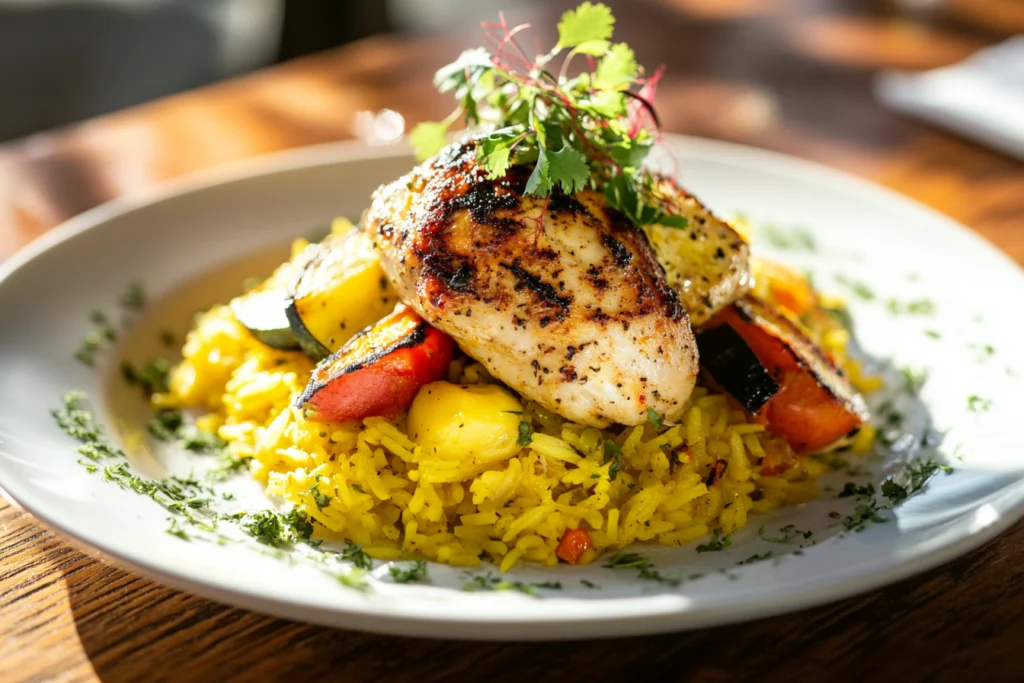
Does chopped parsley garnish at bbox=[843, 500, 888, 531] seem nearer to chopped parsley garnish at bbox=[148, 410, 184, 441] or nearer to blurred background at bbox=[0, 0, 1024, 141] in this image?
chopped parsley garnish at bbox=[148, 410, 184, 441]

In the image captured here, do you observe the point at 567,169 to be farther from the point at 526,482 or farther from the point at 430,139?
the point at 526,482

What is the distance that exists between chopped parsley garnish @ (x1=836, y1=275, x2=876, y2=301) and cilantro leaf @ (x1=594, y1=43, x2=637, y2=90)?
1.60 m

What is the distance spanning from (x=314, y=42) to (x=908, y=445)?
7.45 m

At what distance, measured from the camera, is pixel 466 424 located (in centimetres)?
293

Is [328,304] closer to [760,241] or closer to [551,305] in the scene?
[551,305]

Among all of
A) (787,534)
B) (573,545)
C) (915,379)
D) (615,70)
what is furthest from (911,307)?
(573,545)

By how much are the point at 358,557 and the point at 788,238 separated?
111 inches

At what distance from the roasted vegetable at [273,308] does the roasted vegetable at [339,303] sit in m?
0.08

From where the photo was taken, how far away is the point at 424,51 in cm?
690

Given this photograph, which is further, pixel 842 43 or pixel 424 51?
pixel 842 43

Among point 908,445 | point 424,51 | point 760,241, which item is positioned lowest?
point 908,445

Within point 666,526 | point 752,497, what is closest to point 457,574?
point 666,526

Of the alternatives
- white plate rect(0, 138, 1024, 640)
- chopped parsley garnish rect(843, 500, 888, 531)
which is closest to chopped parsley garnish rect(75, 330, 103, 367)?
white plate rect(0, 138, 1024, 640)

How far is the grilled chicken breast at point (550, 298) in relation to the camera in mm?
2869
